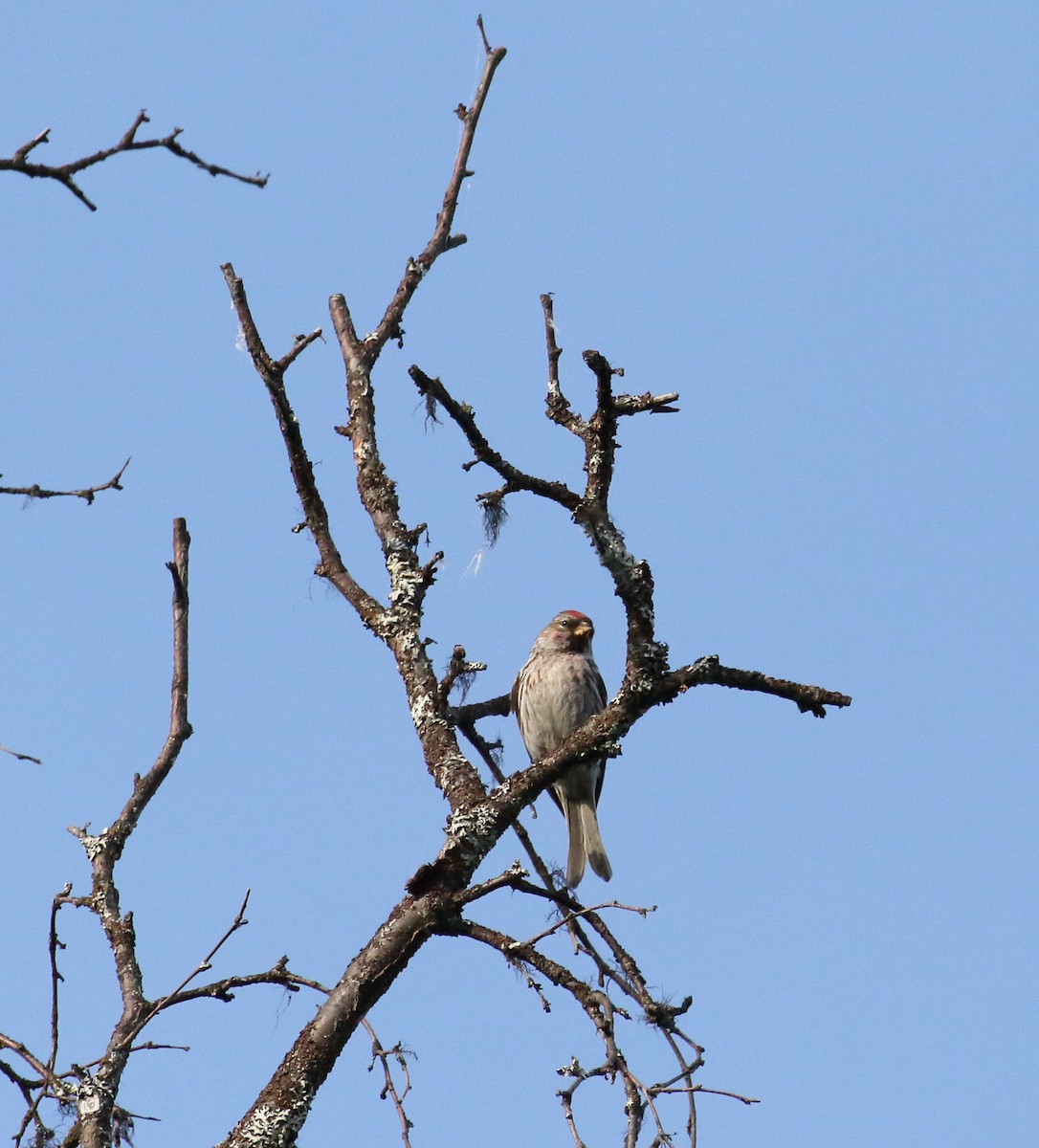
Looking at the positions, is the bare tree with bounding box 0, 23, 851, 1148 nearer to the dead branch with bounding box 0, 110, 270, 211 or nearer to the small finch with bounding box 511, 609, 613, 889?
the dead branch with bounding box 0, 110, 270, 211

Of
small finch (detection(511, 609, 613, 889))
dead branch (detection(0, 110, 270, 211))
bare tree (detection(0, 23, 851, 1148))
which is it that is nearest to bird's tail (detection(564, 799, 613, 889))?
small finch (detection(511, 609, 613, 889))

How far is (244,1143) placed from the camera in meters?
3.82

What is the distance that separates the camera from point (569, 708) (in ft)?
27.4

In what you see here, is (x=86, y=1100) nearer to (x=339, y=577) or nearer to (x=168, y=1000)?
(x=168, y=1000)

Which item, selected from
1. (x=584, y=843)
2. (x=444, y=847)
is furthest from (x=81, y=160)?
(x=584, y=843)

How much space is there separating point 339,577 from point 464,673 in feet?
1.96

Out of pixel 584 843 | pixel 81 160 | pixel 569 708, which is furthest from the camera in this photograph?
pixel 569 708

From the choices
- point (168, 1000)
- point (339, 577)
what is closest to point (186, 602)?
point (339, 577)

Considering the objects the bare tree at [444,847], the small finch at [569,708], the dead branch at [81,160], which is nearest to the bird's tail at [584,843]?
the small finch at [569,708]

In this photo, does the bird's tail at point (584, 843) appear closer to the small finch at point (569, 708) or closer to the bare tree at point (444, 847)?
the small finch at point (569, 708)

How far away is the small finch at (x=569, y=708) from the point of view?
7.98 metres

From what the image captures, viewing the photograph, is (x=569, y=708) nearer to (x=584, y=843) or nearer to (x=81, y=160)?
(x=584, y=843)

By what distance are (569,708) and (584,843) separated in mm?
786

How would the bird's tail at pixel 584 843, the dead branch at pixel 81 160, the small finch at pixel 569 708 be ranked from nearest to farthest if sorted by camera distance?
the dead branch at pixel 81 160 < the bird's tail at pixel 584 843 < the small finch at pixel 569 708
